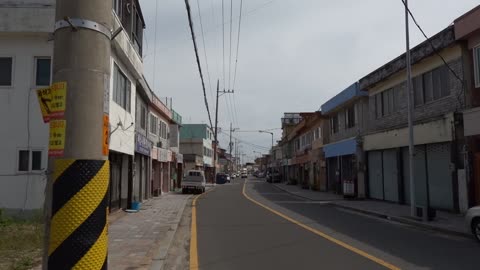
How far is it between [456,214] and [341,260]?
39.5 feet

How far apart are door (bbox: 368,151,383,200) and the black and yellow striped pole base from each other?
90.3 ft

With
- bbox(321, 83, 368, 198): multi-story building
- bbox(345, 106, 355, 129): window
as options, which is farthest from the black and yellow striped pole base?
bbox(345, 106, 355, 129): window

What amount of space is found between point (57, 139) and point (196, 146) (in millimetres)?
76076

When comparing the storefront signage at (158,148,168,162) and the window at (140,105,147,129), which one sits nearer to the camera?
the window at (140,105,147,129)

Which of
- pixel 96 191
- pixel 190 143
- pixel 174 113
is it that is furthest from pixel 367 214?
pixel 190 143

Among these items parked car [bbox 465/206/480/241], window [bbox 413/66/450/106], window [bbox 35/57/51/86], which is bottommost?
parked car [bbox 465/206/480/241]

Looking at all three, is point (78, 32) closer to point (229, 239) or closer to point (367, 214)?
point (229, 239)

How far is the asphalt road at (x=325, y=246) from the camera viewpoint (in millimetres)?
9688

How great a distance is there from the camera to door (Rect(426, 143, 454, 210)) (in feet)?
69.2

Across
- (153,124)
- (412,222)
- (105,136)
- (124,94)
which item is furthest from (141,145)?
(105,136)

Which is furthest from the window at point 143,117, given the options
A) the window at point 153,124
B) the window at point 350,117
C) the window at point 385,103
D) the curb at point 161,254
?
the window at point 350,117

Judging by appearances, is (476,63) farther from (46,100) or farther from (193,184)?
(193,184)

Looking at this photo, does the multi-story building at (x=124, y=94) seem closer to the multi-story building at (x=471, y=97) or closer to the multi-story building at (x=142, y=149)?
the multi-story building at (x=142, y=149)

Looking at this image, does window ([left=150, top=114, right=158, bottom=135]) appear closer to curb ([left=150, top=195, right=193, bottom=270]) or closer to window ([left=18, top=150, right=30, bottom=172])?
window ([left=18, top=150, right=30, bottom=172])
